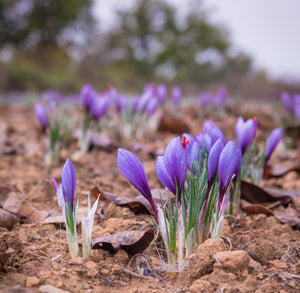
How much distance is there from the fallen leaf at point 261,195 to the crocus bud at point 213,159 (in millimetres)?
542

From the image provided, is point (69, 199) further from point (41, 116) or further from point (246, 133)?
point (41, 116)

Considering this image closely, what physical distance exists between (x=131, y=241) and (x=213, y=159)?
0.38 metres

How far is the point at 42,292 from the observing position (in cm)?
95

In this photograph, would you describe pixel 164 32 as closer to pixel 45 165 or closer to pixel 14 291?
pixel 45 165

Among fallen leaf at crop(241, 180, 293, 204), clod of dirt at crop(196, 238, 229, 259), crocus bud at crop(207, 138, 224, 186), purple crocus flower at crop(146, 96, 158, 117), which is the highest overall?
purple crocus flower at crop(146, 96, 158, 117)

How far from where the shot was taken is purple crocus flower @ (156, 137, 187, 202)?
1.10 meters

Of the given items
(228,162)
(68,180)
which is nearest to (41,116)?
(68,180)

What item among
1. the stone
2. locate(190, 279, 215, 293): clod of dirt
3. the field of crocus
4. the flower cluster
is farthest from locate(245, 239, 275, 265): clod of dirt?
the stone

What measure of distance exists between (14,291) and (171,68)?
21301mm

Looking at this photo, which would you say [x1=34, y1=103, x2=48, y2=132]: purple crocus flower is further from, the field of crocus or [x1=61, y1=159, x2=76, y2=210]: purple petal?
[x1=61, y1=159, x2=76, y2=210]: purple petal

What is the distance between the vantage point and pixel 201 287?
1039 millimetres

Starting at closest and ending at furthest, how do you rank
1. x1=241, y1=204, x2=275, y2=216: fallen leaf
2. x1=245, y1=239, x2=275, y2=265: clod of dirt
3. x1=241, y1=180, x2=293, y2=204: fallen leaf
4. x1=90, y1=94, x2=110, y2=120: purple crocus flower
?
x1=245, y1=239, x2=275, y2=265: clod of dirt < x1=241, y1=204, x2=275, y2=216: fallen leaf < x1=241, y1=180, x2=293, y2=204: fallen leaf < x1=90, y1=94, x2=110, y2=120: purple crocus flower

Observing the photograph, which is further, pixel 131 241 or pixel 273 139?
pixel 273 139

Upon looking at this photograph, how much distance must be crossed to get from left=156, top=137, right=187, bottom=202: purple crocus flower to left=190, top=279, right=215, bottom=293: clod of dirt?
261 mm
